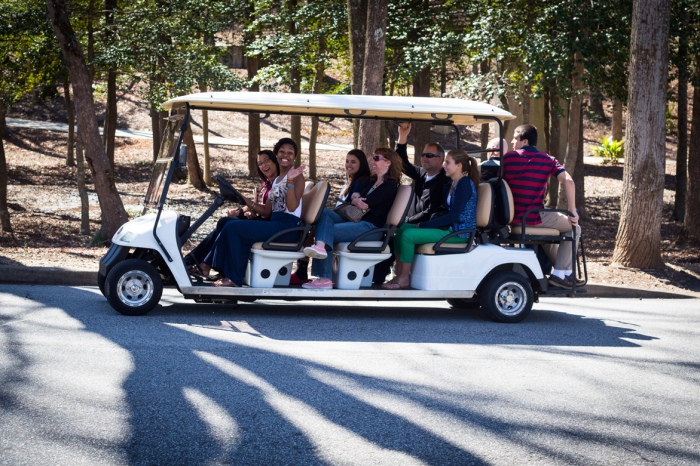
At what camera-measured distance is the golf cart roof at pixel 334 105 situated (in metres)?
7.42

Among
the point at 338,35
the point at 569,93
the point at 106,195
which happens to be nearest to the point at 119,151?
the point at 338,35

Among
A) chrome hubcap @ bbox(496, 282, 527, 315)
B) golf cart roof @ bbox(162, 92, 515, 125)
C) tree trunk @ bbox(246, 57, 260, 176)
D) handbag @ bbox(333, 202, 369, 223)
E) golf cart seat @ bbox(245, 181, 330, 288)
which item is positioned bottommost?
chrome hubcap @ bbox(496, 282, 527, 315)

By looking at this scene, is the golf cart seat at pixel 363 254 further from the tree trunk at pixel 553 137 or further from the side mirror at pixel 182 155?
the tree trunk at pixel 553 137

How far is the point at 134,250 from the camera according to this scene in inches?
305

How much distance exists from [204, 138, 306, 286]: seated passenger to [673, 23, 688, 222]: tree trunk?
388 inches

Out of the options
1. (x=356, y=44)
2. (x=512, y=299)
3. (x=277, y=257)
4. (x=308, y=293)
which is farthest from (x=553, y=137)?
(x=277, y=257)

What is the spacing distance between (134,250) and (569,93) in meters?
9.35

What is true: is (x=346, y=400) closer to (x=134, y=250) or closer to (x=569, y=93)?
(x=134, y=250)

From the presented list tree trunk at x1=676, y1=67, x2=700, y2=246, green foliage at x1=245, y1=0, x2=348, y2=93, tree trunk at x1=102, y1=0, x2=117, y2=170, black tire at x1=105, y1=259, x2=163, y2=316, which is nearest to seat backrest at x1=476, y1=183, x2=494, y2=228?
black tire at x1=105, y1=259, x2=163, y2=316

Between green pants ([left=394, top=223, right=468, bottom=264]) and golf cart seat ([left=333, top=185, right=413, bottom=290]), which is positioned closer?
golf cart seat ([left=333, top=185, right=413, bottom=290])

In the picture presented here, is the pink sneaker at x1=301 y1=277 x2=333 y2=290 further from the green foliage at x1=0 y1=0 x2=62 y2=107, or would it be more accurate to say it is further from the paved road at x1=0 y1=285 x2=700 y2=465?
the green foliage at x1=0 y1=0 x2=62 y2=107

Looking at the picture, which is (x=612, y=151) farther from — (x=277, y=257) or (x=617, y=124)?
(x=277, y=257)

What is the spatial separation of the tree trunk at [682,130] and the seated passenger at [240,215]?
9.78m

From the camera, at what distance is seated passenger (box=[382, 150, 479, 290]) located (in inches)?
307
